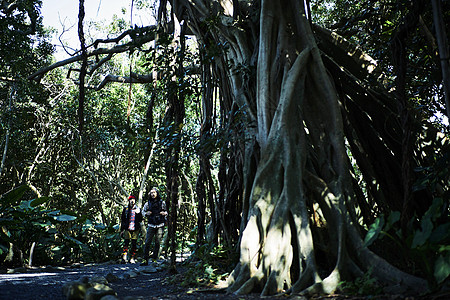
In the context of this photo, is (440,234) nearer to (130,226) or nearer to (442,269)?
(442,269)

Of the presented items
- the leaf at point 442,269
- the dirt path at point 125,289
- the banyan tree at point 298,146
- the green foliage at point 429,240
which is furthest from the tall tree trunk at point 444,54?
the dirt path at point 125,289

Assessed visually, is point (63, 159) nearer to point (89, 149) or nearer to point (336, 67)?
point (89, 149)

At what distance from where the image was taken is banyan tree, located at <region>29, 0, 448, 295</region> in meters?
3.11

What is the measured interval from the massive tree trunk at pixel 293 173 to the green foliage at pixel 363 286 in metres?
0.07

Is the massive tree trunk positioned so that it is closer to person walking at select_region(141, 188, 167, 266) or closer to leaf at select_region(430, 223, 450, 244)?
leaf at select_region(430, 223, 450, 244)

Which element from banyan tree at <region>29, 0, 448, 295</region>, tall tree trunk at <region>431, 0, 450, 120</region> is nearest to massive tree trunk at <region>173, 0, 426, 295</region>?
banyan tree at <region>29, 0, 448, 295</region>

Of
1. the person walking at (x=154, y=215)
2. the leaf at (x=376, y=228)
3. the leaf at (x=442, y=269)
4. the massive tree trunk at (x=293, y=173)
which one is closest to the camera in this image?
the leaf at (x=442, y=269)

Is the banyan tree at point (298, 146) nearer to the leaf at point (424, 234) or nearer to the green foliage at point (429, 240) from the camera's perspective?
the green foliage at point (429, 240)

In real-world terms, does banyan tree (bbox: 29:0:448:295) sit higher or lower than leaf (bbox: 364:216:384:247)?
higher

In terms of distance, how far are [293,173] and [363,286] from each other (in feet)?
3.57

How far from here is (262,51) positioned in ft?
14.1

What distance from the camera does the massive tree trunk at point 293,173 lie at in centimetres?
306

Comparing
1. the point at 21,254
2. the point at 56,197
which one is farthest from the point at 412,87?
the point at 56,197

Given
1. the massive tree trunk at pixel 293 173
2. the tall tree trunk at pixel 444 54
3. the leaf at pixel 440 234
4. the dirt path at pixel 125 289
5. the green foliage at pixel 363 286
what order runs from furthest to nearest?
1. the dirt path at pixel 125 289
2. the massive tree trunk at pixel 293 173
3. the green foliage at pixel 363 286
4. the tall tree trunk at pixel 444 54
5. the leaf at pixel 440 234
